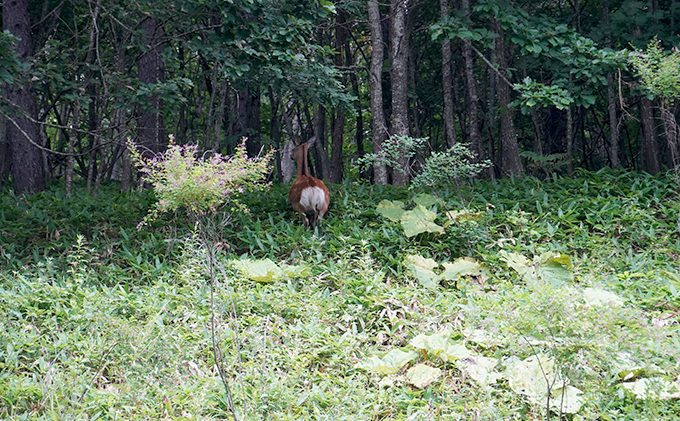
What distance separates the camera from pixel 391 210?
270 inches

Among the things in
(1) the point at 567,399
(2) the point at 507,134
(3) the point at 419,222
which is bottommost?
(1) the point at 567,399

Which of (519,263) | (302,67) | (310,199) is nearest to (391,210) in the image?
(310,199)

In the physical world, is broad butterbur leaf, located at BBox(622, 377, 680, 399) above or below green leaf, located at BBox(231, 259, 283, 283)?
below

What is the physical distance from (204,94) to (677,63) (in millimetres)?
14028

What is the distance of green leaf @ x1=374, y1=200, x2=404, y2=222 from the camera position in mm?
6781

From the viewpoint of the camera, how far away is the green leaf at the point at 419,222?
6.31 metres

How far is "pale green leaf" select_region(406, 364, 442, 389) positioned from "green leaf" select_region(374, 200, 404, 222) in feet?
9.37

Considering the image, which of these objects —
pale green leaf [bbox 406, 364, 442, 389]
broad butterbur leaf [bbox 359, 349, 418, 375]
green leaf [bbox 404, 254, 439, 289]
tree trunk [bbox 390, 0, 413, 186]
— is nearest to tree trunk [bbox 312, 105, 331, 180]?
tree trunk [bbox 390, 0, 413, 186]

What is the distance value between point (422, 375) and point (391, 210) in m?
3.05

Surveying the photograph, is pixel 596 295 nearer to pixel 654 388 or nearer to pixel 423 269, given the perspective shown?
pixel 654 388

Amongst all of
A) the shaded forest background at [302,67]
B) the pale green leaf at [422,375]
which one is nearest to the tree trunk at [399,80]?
the shaded forest background at [302,67]

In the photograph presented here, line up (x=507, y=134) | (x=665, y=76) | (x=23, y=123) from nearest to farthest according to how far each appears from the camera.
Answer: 1. (x=665, y=76)
2. (x=23, y=123)
3. (x=507, y=134)

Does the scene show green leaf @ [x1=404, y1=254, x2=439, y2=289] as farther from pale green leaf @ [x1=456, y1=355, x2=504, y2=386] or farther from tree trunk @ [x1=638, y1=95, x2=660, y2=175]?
tree trunk @ [x1=638, y1=95, x2=660, y2=175]

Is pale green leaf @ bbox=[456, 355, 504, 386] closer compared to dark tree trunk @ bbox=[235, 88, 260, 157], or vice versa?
pale green leaf @ bbox=[456, 355, 504, 386]
